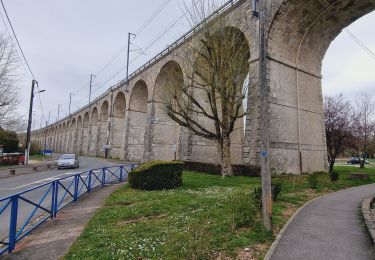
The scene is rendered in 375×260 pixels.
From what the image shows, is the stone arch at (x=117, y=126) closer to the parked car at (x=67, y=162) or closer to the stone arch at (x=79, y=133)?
the parked car at (x=67, y=162)

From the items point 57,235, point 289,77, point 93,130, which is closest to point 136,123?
point 93,130

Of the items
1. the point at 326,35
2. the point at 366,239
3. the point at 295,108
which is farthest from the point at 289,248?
the point at 326,35

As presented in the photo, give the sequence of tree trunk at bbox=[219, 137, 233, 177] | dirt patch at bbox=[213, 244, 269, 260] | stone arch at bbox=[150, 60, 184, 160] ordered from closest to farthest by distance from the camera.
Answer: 1. dirt patch at bbox=[213, 244, 269, 260]
2. tree trunk at bbox=[219, 137, 233, 177]
3. stone arch at bbox=[150, 60, 184, 160]

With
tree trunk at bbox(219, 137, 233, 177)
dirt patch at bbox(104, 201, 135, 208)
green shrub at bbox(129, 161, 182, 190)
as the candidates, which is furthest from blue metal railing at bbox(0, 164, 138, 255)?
tree trunk at bbox(219, 137, 233, 177)

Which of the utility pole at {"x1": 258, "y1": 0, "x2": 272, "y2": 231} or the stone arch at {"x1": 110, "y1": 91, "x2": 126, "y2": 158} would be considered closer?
the utility pole at {"x1": 258, "y1": 0, "x2": 272, "y2": 231}

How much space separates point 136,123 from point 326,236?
3112cm

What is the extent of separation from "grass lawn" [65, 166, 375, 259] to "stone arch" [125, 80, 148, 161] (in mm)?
25578

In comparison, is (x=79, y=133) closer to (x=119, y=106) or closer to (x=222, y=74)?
(x=119, y=106)

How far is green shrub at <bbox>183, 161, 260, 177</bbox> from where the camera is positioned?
1462 cm

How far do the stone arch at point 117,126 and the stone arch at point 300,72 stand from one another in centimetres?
2715

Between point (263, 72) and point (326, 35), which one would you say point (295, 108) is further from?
point (263, 72)

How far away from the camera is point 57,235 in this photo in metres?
5.64

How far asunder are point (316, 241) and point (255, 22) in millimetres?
14009

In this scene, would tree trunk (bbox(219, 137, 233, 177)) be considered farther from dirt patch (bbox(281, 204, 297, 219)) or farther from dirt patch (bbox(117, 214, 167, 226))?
dirt patch (bbox(117, 214, 167, 226))
